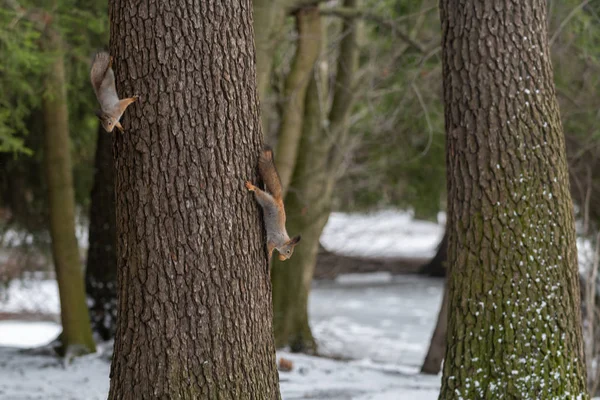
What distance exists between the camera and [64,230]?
7.14 meters

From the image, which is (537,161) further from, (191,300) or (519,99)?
(191,300)

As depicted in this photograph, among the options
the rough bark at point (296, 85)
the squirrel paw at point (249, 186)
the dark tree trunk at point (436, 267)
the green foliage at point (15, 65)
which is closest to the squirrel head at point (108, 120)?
the squirrel paw at point (249, 186)

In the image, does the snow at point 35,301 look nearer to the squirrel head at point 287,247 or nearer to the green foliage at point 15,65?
the green foliage at point 15,65

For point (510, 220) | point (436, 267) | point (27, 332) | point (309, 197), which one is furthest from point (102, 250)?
point (436, 267)

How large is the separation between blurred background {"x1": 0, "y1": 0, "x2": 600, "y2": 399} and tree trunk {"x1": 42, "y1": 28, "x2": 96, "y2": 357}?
0.8 inches

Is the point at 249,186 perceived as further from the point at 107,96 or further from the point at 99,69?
the point at 99,69

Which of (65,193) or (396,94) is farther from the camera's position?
(396,94)

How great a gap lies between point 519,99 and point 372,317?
9.41 m

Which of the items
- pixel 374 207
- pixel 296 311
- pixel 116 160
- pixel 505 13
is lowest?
pixel 296 311

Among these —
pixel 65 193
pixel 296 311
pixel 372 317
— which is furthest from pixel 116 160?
pixel 372 317

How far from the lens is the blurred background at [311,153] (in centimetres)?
653

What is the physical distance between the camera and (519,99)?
402cm

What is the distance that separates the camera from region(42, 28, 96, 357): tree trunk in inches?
278

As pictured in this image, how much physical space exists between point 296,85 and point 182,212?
19.2ft
